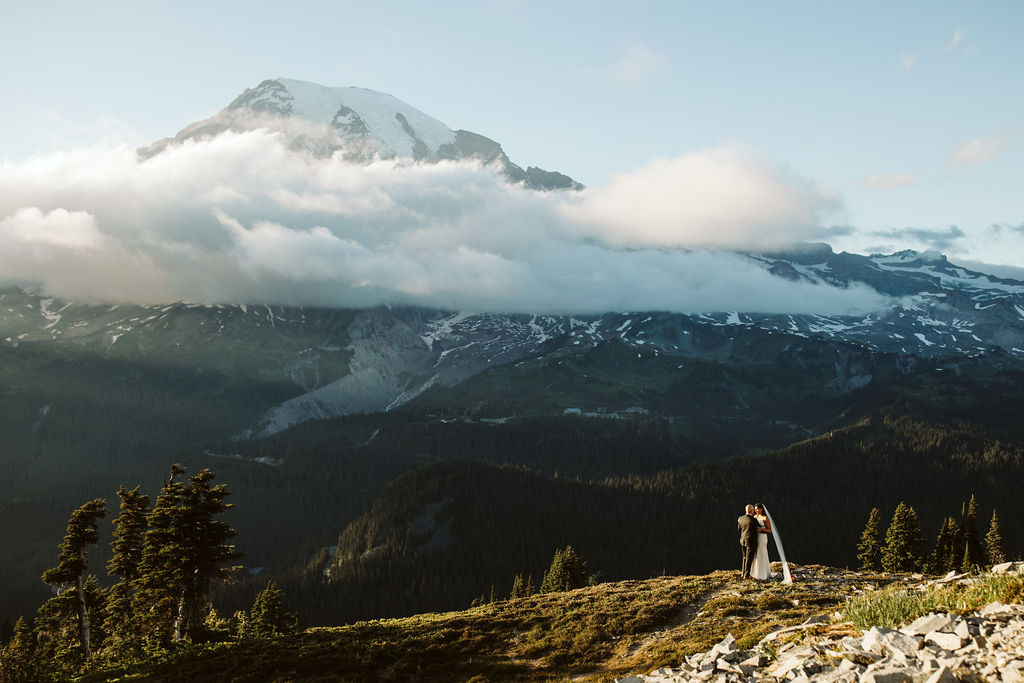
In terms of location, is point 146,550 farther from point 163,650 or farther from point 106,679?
point 106,679

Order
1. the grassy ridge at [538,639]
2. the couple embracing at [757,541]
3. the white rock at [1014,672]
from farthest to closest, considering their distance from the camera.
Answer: the couple embracing at [757,541]
the grassy ridge at [538,639]
the white rock at [1014,672]

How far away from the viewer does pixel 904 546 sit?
343ft

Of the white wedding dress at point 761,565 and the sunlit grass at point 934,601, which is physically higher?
the sunlit grass at point 934,601

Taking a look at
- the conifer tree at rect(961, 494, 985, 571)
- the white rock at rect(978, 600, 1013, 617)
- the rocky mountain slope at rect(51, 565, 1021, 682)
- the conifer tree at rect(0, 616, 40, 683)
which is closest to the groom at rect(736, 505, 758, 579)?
the rocky mountain slope at rect(51, 565, 1021, 682)

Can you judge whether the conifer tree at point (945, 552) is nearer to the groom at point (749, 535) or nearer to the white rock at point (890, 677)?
the groom at point (749, 535)

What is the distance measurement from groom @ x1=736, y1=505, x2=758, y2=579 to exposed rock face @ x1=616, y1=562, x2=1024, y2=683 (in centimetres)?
1683

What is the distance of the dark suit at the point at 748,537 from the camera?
35.1m

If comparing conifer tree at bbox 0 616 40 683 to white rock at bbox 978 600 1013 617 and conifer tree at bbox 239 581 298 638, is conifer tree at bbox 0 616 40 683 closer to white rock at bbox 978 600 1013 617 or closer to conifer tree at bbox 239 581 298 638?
conifer tree at bbox 239 581 298 638

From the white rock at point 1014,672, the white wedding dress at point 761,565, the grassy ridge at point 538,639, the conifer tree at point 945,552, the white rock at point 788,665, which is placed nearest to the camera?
the white rock at point 1014,672

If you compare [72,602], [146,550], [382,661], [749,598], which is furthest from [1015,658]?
[72,602]

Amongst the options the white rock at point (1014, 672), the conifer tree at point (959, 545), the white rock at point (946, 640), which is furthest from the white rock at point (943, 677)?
the conifer tree at point (959, 545)

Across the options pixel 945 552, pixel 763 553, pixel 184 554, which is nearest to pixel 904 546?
pixel 945 552

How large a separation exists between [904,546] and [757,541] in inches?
3353

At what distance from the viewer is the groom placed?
35.0 m
